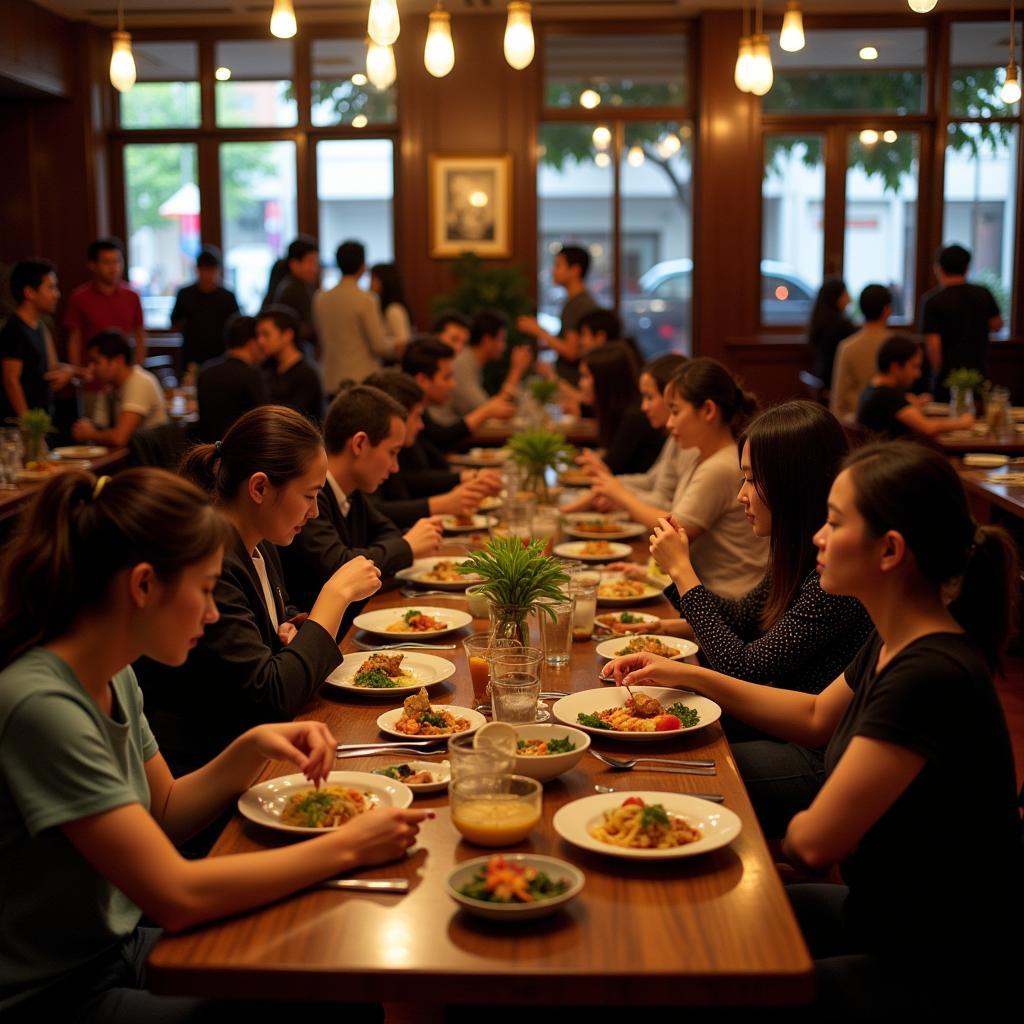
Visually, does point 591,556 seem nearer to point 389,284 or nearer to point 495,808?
point 495,808

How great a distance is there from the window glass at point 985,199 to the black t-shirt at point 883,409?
158 inches

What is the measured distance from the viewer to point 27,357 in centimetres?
645

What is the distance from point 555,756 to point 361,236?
9.14m

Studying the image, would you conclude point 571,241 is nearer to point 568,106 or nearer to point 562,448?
point 568,106

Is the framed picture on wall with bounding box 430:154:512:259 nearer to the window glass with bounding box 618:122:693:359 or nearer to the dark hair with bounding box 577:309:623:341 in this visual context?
the window glass with bounding box 618:122:693:359

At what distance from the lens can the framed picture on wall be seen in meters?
10.1

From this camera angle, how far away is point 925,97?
32.8 ft

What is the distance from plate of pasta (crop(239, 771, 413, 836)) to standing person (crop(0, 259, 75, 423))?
497 cm

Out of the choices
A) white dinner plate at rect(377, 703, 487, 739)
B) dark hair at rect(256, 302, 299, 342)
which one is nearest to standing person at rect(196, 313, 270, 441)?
dark hair at rect(256, 302, 299, 342)

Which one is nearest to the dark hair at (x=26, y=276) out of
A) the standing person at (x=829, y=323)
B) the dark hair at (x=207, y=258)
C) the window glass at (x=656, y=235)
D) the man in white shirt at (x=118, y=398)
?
the man in white shirt at (x=118, y=398)

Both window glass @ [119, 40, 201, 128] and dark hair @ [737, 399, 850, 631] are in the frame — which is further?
window glass @ [119, 40, 201, 128]

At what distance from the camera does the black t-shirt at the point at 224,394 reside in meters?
6.29

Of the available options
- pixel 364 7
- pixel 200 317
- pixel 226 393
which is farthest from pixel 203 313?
pixel 226 393

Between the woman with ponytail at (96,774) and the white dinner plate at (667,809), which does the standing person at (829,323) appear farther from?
the woman with ponytail at (96,774)
